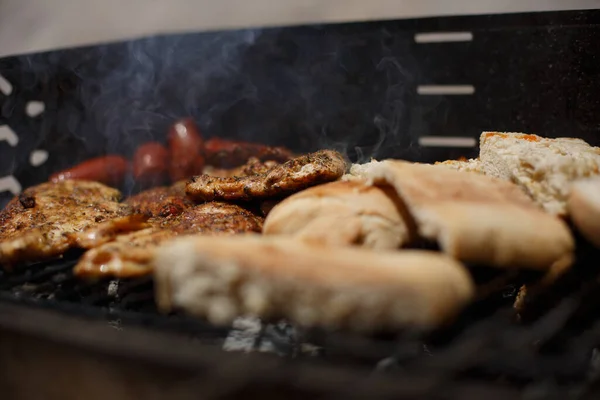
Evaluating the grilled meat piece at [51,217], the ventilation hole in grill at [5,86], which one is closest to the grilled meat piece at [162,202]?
the grilled meat piece at [51,217]

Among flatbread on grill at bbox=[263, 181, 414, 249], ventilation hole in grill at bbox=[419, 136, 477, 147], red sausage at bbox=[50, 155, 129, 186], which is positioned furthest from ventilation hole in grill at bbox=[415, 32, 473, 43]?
red sausage at bbox=[50, 155, 129, 186]

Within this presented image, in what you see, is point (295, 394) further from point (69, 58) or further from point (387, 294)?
point (69, 58)

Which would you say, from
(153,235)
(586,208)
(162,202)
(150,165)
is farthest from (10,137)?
(586,208)

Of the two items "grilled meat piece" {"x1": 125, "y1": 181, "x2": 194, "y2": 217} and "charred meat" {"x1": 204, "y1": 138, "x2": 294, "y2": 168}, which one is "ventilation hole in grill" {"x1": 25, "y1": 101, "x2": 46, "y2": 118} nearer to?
"charred meat" {"x1": 204, "y1": 138, "x2": 294, "y2": 168}

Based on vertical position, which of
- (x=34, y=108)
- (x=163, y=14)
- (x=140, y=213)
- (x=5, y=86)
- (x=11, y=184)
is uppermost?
(x=163, y=14)

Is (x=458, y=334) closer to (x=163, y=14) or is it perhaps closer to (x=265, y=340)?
(x=265, y=340)

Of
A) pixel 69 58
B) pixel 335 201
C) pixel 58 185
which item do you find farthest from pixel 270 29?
pixel 335 201
